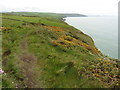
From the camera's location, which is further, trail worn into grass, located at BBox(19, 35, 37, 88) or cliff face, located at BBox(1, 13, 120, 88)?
trail worn into grass, located at BBox(19, 35, 37, 88)

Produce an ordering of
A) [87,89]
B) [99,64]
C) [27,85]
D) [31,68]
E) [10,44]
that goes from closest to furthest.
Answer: [87,89] < [27,85] < [31,68] < [99,64] < [10,44]

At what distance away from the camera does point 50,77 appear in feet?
47.8

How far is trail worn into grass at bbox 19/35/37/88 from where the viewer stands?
546 inches

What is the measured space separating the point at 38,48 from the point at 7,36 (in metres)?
7.89

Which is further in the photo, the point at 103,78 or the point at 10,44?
the point at 10,44

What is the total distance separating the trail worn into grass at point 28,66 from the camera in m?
13.9

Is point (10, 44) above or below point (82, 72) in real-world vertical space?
above

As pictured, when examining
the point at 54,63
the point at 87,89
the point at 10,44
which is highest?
the point at 10,44

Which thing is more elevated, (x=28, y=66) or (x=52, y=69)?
(x=28, y=66)

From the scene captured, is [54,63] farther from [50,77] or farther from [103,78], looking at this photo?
[103,78]

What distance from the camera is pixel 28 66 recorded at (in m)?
16.3

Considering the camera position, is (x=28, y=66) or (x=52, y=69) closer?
(x=52, y=69)

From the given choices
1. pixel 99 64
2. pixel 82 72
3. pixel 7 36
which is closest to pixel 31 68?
pixel 82 72

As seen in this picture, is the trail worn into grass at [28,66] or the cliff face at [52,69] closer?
the cliff face at [52,69]
